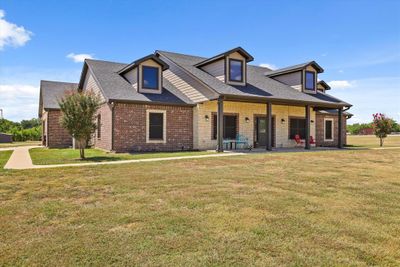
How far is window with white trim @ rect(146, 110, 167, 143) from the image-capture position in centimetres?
1653

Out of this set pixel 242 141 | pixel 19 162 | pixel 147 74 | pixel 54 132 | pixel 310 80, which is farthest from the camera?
pixel 54 132

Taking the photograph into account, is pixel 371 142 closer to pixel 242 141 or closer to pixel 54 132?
pixel 242 141

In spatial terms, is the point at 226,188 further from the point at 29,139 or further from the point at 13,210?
the point at 29,139

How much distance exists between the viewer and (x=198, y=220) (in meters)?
Result: 4.62

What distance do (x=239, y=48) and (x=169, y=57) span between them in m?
5.28

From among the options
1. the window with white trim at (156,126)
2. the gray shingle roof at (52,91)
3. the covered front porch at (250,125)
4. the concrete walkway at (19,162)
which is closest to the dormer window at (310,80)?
the covered front porch at (250,125)

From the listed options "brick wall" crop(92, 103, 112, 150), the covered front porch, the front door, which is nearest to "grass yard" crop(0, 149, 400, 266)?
"brick wall" crop(92, 103, 112, 150)

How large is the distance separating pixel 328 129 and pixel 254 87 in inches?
367

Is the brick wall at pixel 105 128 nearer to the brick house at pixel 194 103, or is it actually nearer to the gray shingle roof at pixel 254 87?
the brick house at pixel 194 103

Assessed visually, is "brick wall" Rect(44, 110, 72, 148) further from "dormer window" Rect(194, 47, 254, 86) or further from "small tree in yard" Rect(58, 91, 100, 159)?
"dormer window" Rect(194, 47, 254, 86)

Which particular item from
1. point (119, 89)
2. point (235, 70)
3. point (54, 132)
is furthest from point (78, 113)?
point (54, 132)

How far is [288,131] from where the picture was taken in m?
21.4

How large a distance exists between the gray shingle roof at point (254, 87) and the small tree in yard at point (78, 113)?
6552 mm

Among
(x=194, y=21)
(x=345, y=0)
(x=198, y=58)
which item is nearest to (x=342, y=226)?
(x=345, y=0)
